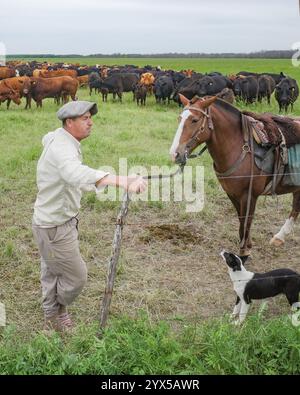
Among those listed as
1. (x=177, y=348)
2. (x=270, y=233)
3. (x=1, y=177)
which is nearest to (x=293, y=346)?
(x=177, y=348)

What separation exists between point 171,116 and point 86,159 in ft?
23.6

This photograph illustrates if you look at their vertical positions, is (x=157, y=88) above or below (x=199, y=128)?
below

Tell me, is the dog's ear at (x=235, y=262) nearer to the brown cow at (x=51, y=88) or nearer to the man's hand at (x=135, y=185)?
the man's hand at (x=135, y=185)

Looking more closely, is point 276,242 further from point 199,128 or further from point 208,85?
point 208,85

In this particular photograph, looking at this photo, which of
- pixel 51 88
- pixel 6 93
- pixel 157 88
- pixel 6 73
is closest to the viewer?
pixel 6 93

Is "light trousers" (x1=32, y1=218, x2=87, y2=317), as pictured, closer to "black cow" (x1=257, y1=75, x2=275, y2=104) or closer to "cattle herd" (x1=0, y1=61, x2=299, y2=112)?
"cattle herd" (x1=0, y1=61, x2=299, y2=112)

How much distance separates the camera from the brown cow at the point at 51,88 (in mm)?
18391

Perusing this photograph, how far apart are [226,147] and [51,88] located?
15.1 metres

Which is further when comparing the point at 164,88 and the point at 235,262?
the point at 164,88

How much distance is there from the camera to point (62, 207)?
3.57 metres

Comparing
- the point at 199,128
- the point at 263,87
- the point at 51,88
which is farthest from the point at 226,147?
the point at 263,87

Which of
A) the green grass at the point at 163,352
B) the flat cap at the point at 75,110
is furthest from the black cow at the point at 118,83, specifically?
the green grass at the point at 163,352

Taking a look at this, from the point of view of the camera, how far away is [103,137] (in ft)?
35.9
